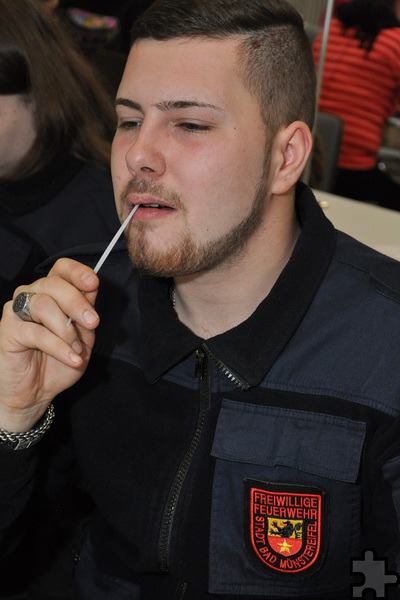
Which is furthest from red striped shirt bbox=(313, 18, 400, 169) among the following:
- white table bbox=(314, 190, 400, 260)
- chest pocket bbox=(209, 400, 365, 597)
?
chest pocket bbox=(209, 400, 365, 597)

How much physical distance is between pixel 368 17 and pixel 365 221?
1.40 metres

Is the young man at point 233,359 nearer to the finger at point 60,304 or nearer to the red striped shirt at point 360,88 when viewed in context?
the finger at point 60,304

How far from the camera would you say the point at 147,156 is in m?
1.16

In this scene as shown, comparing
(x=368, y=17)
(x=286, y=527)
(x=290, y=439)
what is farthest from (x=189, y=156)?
(x=368, y=17)

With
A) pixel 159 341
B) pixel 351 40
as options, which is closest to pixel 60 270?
pixel 159 341

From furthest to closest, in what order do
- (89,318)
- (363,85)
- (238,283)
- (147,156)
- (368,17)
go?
(363,85)
(368,17)
(238,283)
(147,156)
(89,318)

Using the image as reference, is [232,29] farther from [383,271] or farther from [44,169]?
[44,169]

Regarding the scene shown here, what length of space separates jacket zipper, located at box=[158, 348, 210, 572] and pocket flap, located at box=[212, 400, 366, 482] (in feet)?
0.11

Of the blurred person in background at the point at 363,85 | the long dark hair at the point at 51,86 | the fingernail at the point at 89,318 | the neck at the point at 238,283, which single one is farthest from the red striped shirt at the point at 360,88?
the fingernail at the point at 89,318

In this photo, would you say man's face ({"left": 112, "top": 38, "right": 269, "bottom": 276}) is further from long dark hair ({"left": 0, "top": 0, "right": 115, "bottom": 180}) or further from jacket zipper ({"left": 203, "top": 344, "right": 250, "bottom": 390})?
Answer: long dark hair ({"left": 0, "top": 0, "right": 115, "bottom": 180})

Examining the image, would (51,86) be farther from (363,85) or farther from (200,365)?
(363,85)

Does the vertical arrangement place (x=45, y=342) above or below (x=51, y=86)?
below

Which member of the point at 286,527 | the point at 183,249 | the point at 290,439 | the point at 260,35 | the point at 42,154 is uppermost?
the point at 260,35

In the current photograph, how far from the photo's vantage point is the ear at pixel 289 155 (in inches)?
49.3
